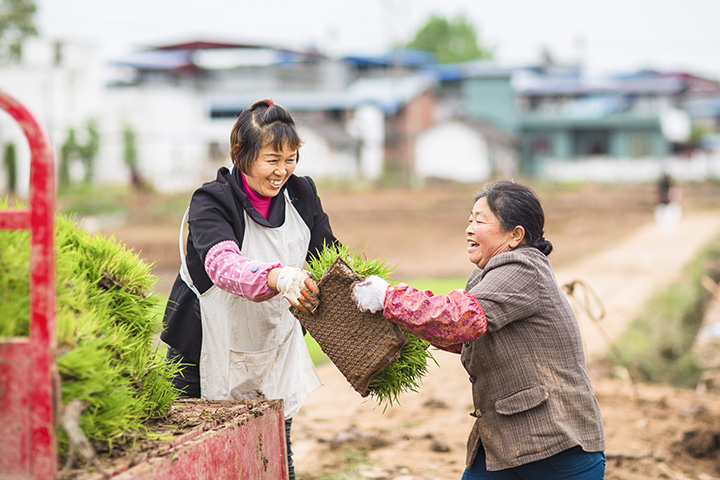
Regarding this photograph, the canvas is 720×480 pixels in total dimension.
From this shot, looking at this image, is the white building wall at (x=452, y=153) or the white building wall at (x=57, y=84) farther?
the white building wall at (x=452, y=153)

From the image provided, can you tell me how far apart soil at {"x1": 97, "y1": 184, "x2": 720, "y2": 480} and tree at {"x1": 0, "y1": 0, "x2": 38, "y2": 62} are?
18.2 m

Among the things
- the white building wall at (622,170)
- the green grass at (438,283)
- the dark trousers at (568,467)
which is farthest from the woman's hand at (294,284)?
the white building wall at (622,170)

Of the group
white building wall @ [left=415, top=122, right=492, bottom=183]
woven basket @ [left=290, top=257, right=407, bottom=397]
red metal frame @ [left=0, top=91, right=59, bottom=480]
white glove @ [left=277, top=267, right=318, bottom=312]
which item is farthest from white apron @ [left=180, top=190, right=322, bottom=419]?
white building wall @ [left=415, top=122, right=492, bottom=183]

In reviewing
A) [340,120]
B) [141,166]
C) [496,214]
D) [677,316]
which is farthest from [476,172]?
[496,214]

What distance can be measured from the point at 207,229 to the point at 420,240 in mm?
21443

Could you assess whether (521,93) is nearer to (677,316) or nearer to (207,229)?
(677,316)

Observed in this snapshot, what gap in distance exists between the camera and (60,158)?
3425 cm

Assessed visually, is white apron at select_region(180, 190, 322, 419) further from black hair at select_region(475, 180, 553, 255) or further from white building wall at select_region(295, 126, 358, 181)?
white building wall at select_region(295, 126, 358, 181)

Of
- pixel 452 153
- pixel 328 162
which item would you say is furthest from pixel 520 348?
pixel 452 153

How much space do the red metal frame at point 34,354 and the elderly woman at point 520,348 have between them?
3.74 ft

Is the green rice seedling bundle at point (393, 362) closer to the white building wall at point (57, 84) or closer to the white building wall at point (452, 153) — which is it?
the white building wall at point (57, 84)

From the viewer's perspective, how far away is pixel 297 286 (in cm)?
288

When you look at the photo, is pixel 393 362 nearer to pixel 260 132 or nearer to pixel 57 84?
pixel 260 132

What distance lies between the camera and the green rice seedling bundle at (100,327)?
219 cm
